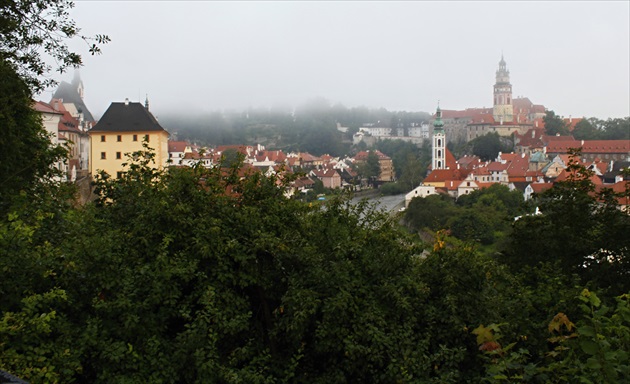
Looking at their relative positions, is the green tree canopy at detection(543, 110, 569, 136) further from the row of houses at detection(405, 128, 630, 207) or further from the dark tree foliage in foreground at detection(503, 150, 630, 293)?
the dark tree foliage in foreground at detection(503, 150, 630, 293)

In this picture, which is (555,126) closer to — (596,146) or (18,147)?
(596,146)

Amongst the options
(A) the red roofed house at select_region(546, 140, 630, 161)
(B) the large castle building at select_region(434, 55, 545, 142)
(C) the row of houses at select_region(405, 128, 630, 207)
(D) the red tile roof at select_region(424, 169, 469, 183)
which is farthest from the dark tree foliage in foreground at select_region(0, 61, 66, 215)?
(B) the large castle building at select_region(434, 55, 545, 142)

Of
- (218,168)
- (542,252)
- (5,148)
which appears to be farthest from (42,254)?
(542,252)

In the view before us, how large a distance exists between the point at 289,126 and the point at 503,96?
1713 inches

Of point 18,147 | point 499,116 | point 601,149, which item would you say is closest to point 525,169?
point 601,149

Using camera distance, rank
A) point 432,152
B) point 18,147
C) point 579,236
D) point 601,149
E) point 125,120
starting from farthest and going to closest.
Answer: point 432,152 < point 601,149 < point 125,120 < point 579,236 < point 18,147

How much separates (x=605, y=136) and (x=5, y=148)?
84872mm

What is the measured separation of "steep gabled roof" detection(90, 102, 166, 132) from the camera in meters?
28.1

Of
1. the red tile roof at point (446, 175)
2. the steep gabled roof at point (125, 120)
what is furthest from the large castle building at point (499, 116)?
the steep gabled roof at point (125, 120)

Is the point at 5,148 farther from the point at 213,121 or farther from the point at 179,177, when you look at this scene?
the point at 213,121

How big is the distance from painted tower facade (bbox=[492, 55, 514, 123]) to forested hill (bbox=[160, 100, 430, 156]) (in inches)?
1033

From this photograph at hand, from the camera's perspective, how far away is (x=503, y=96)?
373ft

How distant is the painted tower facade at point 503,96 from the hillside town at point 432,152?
157 millimetres

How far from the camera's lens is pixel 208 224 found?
559 cm
